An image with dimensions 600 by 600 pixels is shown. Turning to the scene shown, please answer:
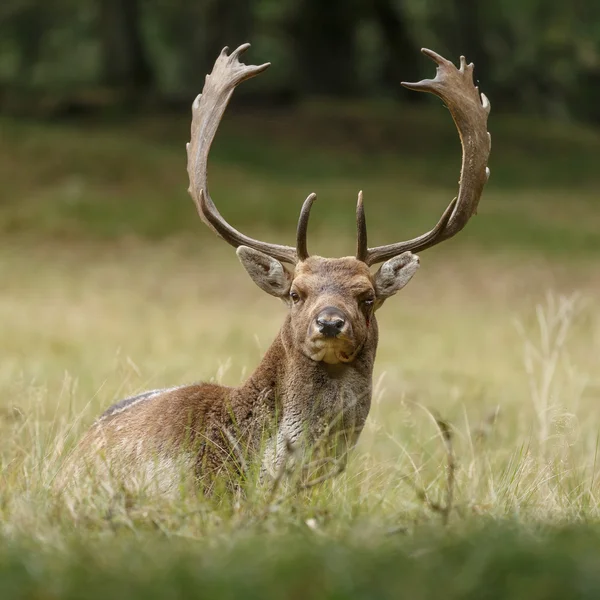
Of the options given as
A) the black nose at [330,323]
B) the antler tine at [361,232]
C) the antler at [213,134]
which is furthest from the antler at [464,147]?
the black nose at [330,323]

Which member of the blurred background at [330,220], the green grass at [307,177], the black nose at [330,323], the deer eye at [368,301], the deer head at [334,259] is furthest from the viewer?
the green grass at [307,177]

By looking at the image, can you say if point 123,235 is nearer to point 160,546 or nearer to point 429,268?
point 429,268

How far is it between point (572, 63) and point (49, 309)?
82.5ft

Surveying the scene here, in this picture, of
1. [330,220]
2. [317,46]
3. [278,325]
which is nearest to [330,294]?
[278,325]

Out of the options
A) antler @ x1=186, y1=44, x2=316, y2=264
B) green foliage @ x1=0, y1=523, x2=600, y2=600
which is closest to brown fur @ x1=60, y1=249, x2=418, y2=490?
antler @ x1=186, y1=44, x2=316, y2=264

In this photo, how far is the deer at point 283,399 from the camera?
18.2ft

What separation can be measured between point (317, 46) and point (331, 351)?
2998 centimetres

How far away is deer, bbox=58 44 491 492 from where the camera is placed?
5555 millimetres

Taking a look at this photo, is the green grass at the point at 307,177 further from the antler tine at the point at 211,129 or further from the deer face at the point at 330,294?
the deer face at the point at 330,294

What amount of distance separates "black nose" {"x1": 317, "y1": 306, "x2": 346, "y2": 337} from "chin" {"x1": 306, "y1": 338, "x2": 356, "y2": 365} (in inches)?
1.8

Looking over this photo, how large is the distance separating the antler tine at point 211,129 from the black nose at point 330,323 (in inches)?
42.4

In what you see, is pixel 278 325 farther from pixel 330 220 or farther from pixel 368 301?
pixel 368 301

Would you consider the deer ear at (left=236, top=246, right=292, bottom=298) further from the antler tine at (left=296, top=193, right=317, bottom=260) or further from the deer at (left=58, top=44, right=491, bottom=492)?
the antler tine at (left=296, top=193, right=317, bottom=260)

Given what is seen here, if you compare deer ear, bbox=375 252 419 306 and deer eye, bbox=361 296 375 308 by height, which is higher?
deer ear, bbox=375 252 419 306
